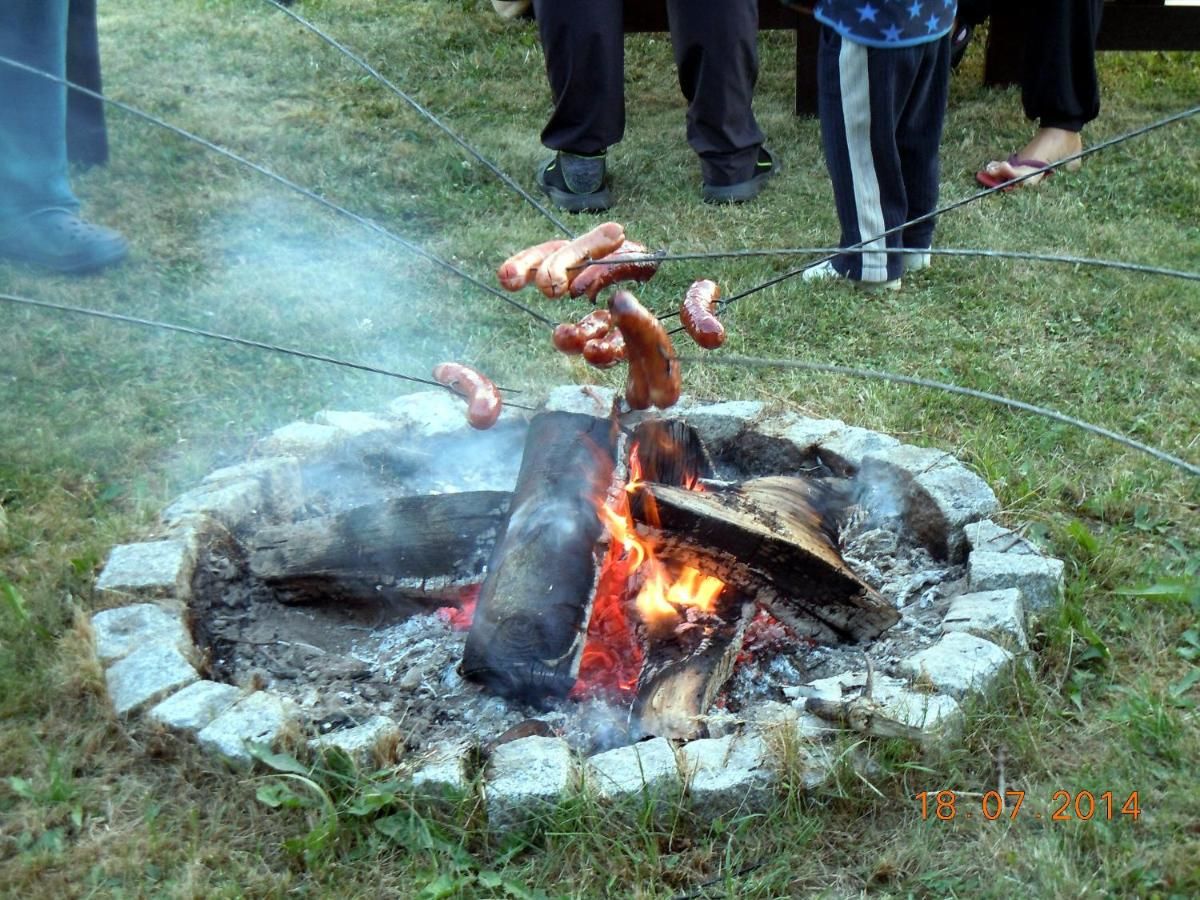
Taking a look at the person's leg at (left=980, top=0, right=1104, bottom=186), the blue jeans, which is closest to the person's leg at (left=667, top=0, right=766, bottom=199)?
the person's leg at (left=980, top=0, right=1104, bottom=186)

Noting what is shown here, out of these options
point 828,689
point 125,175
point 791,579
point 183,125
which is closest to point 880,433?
point 791,579

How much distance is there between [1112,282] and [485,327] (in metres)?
2.52

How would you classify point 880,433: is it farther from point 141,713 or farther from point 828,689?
point 141,713

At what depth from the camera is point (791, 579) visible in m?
2.70

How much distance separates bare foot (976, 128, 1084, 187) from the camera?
582 centimetres

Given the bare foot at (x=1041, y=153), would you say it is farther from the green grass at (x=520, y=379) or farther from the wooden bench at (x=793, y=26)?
the wooden bench at (x=793, y=26)

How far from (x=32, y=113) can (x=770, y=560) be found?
373cm

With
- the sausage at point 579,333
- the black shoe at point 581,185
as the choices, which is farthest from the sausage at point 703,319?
the black shoe at point 581,185

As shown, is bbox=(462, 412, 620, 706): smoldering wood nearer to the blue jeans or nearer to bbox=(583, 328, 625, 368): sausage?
bbox=(583, 328, 625, 368): sausage

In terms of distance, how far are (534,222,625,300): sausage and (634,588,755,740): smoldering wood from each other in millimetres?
814

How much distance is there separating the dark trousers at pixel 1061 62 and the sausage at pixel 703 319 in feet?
12.7

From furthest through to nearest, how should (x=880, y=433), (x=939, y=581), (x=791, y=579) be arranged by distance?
(x=880, y=433) → (x=939, y=581) → (x=791, y=579)

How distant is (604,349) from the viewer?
2830mm
